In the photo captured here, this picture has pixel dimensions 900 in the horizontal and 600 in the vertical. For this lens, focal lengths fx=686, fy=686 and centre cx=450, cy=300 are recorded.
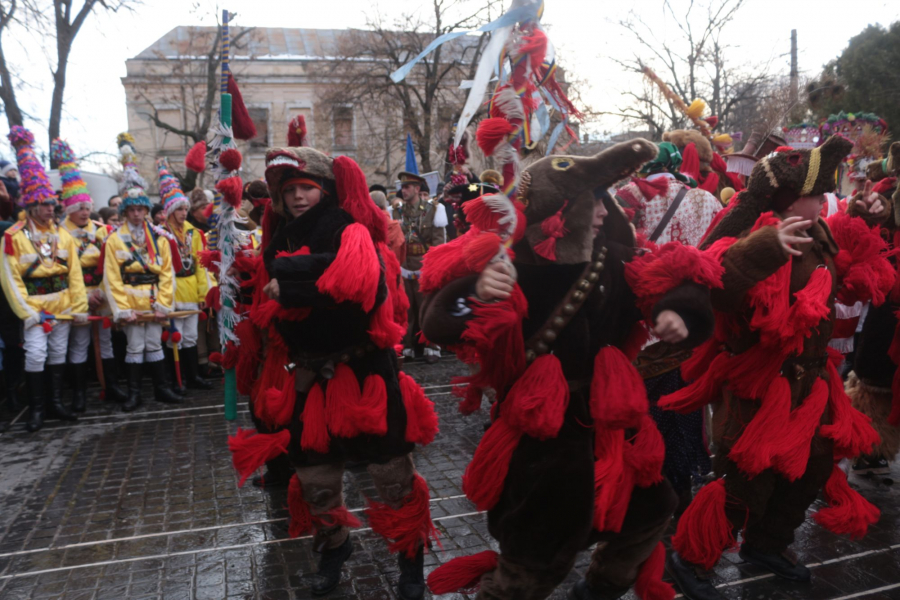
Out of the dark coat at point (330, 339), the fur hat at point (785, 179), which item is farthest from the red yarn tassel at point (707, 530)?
the dark coat at point (330, 339)

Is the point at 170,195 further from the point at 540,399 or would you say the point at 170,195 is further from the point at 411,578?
the point at 540,399

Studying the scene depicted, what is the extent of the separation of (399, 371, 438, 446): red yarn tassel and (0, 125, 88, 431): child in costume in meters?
4.58

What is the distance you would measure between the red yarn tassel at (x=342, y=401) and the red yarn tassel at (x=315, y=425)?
0.03 m

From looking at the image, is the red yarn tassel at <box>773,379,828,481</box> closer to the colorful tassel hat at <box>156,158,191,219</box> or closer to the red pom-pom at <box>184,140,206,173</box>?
the red pom-pom at <box>184,140,206,173</box>

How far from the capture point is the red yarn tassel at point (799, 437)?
116 inches

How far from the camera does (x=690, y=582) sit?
3145 millimetres

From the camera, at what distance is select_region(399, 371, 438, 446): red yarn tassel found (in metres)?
3.29

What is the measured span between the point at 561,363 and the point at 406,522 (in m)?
1.27

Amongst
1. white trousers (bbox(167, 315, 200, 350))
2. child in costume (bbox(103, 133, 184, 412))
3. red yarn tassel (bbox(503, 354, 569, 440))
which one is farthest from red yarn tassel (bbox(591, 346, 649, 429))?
white trousers (bbox(167, 315, 200, 350))

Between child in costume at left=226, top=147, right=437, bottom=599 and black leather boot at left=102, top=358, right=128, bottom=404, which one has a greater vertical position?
child in costume at left=226, top=147, right=437, bottom=599

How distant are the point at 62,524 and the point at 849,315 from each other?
567 centimetres

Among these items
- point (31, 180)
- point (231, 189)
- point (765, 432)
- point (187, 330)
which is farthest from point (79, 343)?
point (765, 432)

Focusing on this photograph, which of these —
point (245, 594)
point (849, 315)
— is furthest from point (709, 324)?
point (849, 315)

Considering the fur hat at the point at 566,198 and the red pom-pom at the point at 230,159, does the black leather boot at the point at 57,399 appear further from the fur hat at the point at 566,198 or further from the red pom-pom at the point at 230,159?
the fur hat at the point at 566,198
